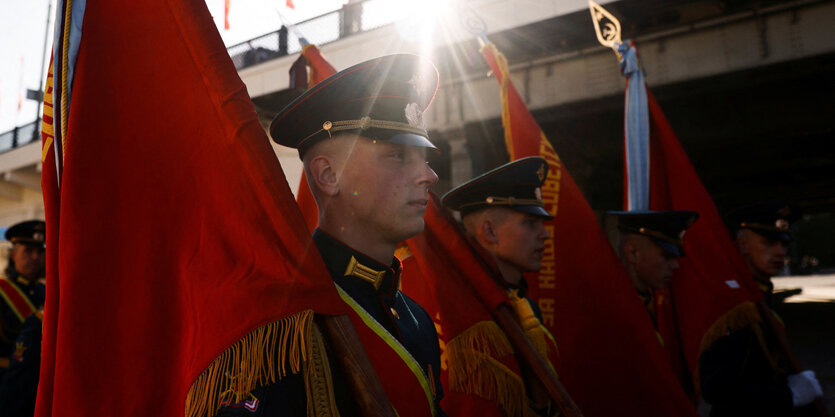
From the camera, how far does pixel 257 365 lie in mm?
970

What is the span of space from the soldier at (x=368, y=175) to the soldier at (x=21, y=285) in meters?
4.54

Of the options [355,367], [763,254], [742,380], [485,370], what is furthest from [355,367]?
[763,254]

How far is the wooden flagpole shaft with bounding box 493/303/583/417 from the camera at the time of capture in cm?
214

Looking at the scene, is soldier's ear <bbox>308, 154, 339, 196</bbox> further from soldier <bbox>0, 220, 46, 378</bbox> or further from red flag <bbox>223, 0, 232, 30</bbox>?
soldier <bbox>0, 220, 46, 378</bbox>

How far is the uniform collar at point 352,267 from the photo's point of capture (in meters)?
1.45

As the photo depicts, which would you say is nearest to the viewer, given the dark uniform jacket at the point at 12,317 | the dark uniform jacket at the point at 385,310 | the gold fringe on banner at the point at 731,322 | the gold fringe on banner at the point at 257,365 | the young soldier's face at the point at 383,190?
the gold fringe on banner at the point at 257,365

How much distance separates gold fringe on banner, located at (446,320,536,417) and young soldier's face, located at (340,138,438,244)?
1.01 meters

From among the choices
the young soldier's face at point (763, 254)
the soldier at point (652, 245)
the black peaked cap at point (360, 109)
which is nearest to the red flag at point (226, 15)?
the black peaked cap at point (360, 109)

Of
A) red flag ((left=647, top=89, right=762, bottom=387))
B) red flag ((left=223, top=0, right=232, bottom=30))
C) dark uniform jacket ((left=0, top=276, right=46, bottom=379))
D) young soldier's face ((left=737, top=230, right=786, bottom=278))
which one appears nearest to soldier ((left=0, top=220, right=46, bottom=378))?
dark uniform jacket ((left=0, top=276, right=46, bottom=379))

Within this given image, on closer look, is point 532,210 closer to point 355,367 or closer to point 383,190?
point 383,190

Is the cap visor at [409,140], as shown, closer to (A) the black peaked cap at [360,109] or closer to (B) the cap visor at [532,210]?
(A) the black peaked cap at [360,109]

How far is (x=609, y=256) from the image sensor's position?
11.2 ft

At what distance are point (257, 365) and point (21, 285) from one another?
5255 mm

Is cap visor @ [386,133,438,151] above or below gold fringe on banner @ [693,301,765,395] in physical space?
above
